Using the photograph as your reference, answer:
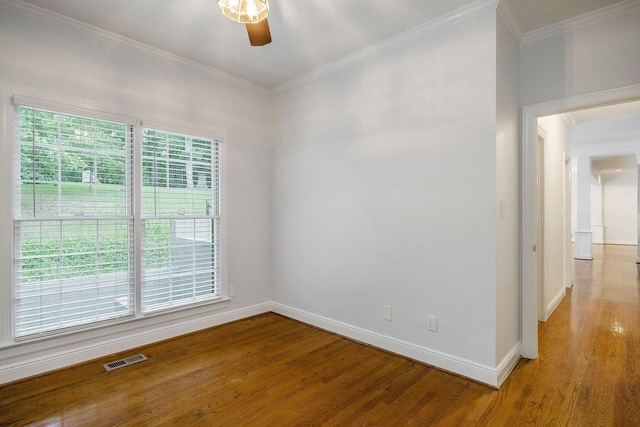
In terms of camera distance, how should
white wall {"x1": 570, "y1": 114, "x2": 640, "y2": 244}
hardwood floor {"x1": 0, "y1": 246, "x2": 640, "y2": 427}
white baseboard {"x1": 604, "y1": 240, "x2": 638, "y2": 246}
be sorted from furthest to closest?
white wall {"x1": 570, "y1": 114, "x2": 640, "y2": 244} < white baseboard {"x1": 604, "y1": 240, "x2": 638, "y2": 246} < hardwood floor {"x1": 0, "y1": 246, "x2": 640, "y2": 427}

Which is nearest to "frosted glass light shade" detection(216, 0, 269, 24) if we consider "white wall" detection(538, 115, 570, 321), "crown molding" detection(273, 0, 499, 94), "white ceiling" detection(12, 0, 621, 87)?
"white ceiling" detection(12, 0, 621, 87)

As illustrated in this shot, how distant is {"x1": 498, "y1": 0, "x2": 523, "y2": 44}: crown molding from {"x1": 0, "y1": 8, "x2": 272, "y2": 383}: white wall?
267 centimetres

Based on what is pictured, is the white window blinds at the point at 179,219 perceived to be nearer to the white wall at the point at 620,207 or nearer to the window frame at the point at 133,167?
the window frame at the point at 133,167

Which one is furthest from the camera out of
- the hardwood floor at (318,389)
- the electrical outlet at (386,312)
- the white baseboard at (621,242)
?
the white baseboard at (621,242)

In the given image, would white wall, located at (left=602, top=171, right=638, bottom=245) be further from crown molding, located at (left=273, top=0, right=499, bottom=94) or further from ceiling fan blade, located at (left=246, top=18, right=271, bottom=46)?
ceiling fan blade, located at (left=246, top=18, right=271, bottom=46)

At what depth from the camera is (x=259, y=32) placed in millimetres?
1893

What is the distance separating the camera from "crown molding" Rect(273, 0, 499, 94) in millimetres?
2459

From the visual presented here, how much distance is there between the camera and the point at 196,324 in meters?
3.53

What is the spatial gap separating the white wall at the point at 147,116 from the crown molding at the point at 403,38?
818mm

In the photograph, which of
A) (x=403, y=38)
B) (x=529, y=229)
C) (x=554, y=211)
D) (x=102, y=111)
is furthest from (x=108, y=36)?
(x=554, y=211)

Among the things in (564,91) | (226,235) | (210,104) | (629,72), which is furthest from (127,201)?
(629,72)

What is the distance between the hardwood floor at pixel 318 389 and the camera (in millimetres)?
2061

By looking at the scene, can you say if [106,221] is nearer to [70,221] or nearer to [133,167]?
[70,221]

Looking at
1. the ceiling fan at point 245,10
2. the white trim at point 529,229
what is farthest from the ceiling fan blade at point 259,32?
the white trim at point 529,229
